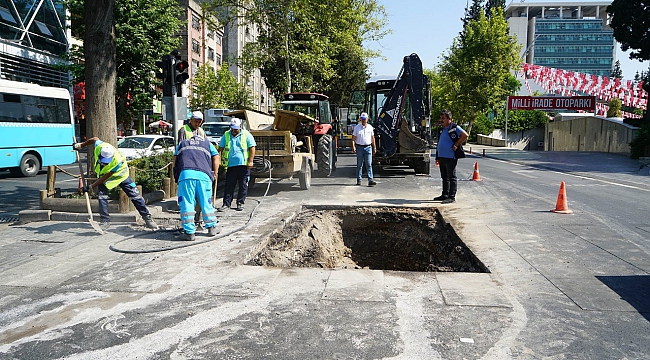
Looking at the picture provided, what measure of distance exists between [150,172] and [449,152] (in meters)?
6.24

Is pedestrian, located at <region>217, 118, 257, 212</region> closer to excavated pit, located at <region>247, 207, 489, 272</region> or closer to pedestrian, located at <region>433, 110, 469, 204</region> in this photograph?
excavated pit, located at <region>247, 207, 489, 272</region>

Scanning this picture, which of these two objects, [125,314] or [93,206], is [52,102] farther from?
[125,314]

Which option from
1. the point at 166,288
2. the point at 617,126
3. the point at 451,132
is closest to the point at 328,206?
the point at 451,132

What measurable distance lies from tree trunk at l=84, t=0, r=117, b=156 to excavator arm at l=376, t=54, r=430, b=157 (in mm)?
7491

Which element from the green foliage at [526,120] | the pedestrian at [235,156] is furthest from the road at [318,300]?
the green foliage at [526,120]

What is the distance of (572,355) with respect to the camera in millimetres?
3287

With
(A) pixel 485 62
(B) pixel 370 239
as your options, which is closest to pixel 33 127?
(B) pixel 370 239

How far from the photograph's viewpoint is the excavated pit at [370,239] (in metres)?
7.44

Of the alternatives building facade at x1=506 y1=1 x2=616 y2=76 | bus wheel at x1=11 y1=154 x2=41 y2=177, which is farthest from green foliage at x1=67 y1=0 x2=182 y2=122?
building facade at x1=506 y1=1 x2=616 y2=76

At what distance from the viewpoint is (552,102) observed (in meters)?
36.4

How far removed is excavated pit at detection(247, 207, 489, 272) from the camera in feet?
24.4

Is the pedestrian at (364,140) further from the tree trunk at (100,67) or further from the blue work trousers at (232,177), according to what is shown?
the tree trunk at (100,67)

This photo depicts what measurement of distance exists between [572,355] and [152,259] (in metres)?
4.56

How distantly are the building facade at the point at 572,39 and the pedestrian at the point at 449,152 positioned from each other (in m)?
125
